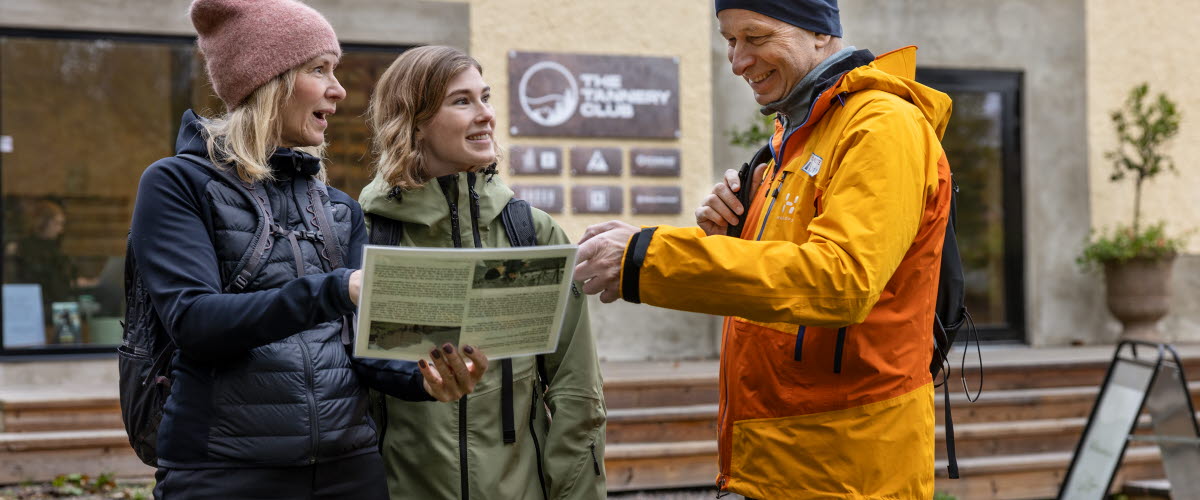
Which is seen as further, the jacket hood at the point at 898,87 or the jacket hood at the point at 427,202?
the jacket hood at the point at 427,202

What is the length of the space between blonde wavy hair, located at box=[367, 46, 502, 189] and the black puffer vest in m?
0.56

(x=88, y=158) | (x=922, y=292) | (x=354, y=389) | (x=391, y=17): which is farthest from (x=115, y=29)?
(x=922, y=292)

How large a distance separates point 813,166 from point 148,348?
48.3 inches

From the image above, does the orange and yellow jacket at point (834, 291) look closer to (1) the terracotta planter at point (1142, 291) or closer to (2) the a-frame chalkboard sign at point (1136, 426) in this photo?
(2) the a-frame chalkboard sign at point (1136, 426)

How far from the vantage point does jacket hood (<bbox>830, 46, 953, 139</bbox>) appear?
6.69 feet

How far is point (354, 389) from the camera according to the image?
6.68 feet

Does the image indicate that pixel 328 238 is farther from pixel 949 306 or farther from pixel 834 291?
pixel 949 306

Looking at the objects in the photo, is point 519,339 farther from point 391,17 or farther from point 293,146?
point 391,17

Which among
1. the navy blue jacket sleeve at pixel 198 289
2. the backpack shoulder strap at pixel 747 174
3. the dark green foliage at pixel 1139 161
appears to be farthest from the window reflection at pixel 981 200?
the navy blue jacket sleeve at pixel 198 289

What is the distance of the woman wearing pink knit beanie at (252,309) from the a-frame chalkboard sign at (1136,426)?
386cm

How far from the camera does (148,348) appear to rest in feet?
6.43

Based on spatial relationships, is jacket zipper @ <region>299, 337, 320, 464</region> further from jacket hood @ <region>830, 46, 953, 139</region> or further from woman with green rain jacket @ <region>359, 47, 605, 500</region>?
jacket hood @ <region>830, 46, 953, 139</region>

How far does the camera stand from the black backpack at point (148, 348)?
1.95 meters

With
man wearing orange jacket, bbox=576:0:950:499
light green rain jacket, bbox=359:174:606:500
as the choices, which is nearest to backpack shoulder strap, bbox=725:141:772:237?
man wearing orange jacket, bbox=576:0:950:499
